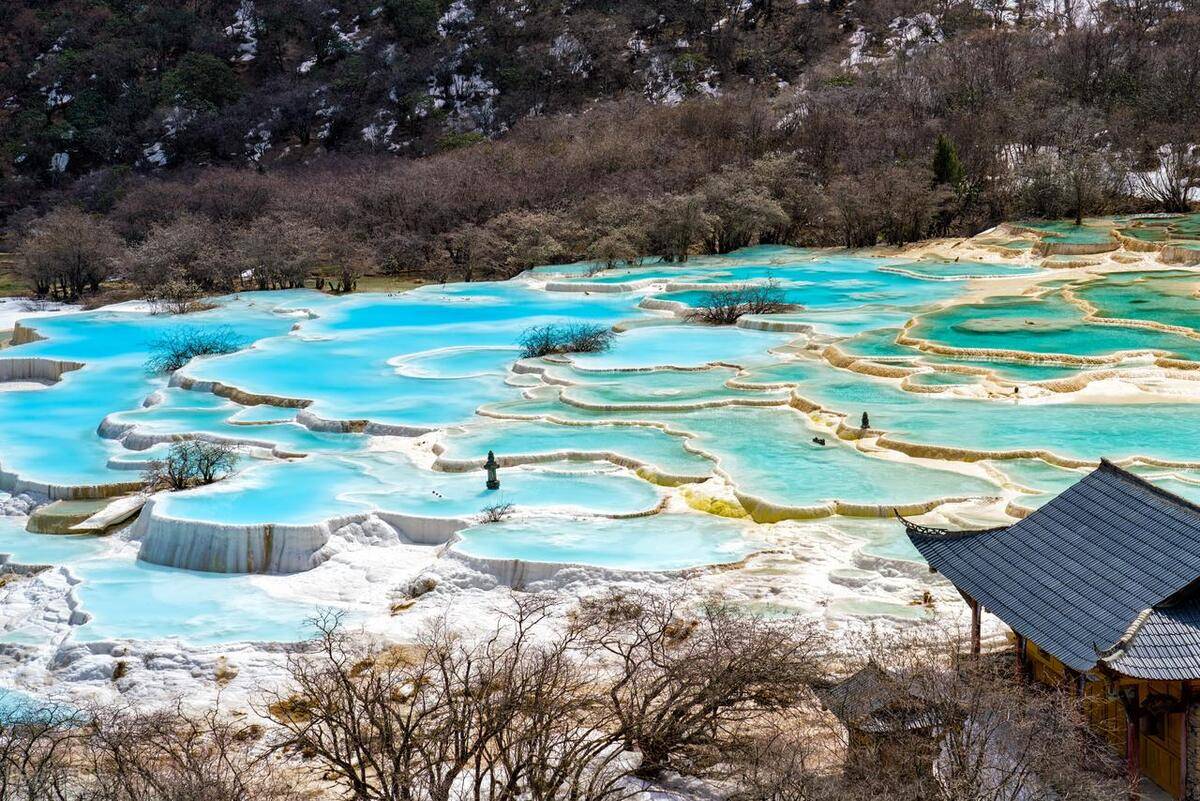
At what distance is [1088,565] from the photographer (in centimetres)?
715

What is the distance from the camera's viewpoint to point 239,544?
11578 millimetres

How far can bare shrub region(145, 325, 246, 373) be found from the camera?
20.5 m

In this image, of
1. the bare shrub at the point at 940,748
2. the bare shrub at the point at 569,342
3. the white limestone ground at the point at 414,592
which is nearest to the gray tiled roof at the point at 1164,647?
the bare shrub at the point at 940,748

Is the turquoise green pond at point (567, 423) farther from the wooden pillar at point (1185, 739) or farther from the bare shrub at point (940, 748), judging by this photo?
the wooden pillar at point (1185, 739)

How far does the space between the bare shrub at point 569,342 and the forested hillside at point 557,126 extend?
936 centimetres

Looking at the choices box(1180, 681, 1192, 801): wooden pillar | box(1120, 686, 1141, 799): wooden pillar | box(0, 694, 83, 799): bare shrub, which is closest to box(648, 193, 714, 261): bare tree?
box(0, 694, 83, 799): bare shrub

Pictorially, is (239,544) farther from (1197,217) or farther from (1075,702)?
(1197,217)

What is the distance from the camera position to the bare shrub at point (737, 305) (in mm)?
22297

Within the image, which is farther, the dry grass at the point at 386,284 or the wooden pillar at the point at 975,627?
the dry grass at the point at 386,284

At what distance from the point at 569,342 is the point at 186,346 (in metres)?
6.95

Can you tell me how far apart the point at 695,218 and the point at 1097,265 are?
9.72 meters

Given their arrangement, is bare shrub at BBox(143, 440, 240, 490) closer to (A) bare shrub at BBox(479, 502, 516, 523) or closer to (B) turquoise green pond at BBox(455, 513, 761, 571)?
(A) bare shrub at BBox(479, 502, 516, 523)

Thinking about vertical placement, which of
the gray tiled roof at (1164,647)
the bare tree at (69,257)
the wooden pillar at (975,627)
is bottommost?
the wooden pillar at (975,627)

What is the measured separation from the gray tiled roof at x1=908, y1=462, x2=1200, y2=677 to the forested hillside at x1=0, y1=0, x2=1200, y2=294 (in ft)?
73.8
